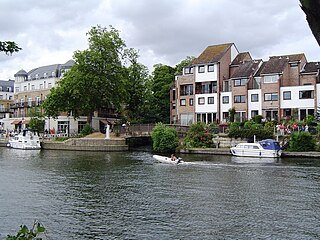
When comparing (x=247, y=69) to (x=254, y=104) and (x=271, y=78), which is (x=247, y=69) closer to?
(x=271, y=78)

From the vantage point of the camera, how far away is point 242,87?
69125 millimetres

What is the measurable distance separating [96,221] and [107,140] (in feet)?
154

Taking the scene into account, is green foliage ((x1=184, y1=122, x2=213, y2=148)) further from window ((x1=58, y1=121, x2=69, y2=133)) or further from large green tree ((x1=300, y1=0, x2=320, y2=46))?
large green tree ((x1=300, y1=0, x2=320, y2=46))

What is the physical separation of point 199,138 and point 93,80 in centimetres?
2359

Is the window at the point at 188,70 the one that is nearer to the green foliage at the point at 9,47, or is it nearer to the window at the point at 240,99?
the window at the point at 240,99

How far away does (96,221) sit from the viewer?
19.3m

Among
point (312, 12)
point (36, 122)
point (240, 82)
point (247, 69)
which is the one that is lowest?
point (312, 12)

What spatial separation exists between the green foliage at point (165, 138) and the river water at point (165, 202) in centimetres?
2031

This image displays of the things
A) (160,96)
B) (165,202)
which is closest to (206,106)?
(160,96)

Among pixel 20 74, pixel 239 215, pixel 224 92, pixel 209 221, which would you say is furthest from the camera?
pixel 20 74

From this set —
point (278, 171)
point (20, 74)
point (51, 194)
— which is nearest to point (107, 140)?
point (278, 171)

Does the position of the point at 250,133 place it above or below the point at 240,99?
below

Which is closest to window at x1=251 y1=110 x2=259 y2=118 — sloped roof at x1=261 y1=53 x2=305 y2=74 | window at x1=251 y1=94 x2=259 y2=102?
window at x1=251 y1=94 x2=259 y2=102

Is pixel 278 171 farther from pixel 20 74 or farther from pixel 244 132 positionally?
pixel 20 74
